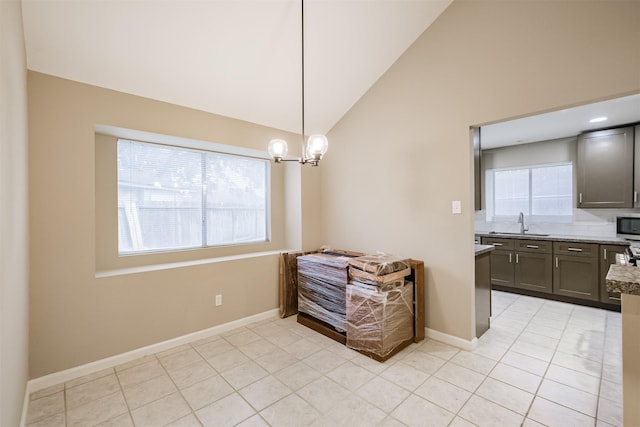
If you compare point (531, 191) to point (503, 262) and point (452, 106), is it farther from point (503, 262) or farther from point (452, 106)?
point (452, 106)

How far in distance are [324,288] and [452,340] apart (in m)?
Answer: 1.39

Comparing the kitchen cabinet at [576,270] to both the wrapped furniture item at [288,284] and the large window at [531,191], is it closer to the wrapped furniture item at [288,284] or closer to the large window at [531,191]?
the large window at [531,191]

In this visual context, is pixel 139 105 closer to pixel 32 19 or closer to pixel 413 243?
pixel 32 19

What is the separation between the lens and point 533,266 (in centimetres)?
423

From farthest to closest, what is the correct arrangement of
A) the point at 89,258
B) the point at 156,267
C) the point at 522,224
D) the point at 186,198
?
the point at 522,224, the point at 186,198, the point at 156,267, the point at 89,258

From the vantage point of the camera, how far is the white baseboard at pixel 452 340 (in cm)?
272

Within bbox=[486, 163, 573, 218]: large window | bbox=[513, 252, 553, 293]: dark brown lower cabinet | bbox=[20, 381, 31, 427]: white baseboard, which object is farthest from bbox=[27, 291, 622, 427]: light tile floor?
bbox=[486, 163, 573, 218]: large window

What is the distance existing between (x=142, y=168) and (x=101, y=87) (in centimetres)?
85

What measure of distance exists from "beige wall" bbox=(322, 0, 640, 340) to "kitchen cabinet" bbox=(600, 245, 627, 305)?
7.91 feet

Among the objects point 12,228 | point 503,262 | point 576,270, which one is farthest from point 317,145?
point 576,270

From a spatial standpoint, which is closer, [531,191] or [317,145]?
[317,145]

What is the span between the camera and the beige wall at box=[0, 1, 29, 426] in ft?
4.06

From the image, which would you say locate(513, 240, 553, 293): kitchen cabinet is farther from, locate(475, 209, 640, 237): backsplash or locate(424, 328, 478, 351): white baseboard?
locate(424, 328, 478, 351): white baseboard

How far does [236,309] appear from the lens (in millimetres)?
3305
